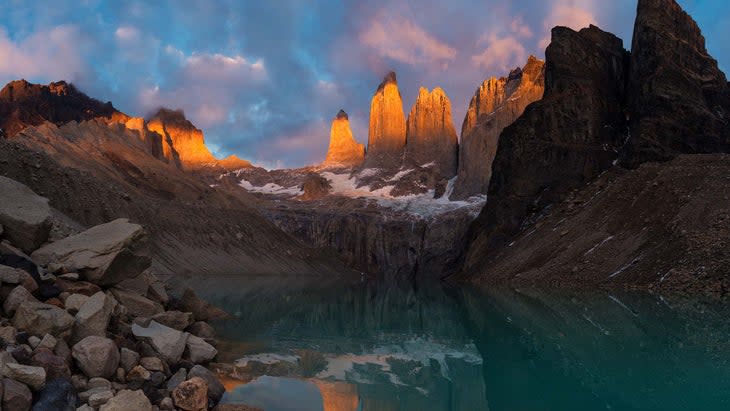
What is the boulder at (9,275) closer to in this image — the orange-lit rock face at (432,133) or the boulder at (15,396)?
the boulder at (15,396)

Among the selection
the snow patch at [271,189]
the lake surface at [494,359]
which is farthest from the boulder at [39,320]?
the snow patch at [271,189]

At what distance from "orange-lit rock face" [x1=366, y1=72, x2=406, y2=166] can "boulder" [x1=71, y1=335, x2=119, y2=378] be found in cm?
14971

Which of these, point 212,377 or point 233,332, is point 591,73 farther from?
point 212,377

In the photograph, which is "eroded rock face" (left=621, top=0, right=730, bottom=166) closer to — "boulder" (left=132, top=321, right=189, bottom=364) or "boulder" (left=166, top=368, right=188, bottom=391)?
"boulder" (left=132, top=321, right=189, bottom=364)

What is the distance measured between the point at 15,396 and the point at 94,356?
7.44 ft

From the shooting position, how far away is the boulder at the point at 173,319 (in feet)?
52.4

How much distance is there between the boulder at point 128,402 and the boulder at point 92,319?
266 centimetres

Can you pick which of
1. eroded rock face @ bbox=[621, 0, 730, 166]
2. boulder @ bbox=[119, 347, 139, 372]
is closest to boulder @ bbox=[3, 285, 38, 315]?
boulder @ bbox=[119, 347, 139, 372]

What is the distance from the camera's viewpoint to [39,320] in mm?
10953

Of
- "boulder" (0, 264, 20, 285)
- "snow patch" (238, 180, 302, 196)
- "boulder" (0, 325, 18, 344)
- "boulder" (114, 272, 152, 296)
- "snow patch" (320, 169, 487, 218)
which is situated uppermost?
"snow patch" (238, 180, 302, 196)

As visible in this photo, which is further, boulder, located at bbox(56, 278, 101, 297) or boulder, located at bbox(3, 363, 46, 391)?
boulder, located at bbox(56, 278, 101, 297)

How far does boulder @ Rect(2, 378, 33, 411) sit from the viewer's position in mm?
8297

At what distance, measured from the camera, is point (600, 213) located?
179 ft

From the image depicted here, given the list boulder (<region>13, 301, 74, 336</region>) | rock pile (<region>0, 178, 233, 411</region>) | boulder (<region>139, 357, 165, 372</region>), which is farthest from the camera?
boulder (<region>139, 357, 165, 372</region>)
